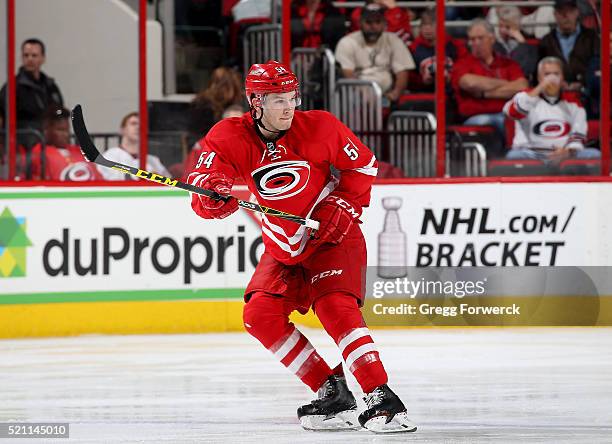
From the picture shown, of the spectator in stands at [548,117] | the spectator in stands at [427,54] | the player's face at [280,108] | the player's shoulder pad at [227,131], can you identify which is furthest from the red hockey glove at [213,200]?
the spectator in stands at [548,117]

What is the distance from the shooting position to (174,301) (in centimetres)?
703

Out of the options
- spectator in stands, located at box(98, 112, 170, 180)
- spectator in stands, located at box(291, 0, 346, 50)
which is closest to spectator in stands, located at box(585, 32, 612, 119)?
spectator in stands, located at box(291, 0, 346, 50)

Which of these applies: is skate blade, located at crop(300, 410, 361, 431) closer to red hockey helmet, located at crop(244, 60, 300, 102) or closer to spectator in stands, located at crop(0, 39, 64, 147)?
red hockey helmet, located at crop(244, 60, 300, 102)

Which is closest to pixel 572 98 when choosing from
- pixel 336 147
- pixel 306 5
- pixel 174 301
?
pixel 306 5

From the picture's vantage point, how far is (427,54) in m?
7.35

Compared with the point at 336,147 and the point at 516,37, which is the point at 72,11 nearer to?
the point at 516,37

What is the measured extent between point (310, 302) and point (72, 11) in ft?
10.8

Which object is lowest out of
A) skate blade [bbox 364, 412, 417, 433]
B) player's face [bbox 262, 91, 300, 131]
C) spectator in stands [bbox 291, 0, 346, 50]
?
skate blade [bbox 364, 412, 417, 433]

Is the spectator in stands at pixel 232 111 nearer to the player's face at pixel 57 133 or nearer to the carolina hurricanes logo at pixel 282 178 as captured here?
the player's face at pixel 57 133

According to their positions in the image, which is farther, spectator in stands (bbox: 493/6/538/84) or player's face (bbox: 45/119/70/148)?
spectator in stands (bbox: 493/6/538/84)

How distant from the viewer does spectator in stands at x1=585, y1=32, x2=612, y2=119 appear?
738 centimetres

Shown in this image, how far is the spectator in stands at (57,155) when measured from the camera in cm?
707

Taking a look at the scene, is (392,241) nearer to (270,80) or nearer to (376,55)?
(376,55)

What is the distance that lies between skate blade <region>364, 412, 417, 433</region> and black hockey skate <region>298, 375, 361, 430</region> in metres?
0.18
